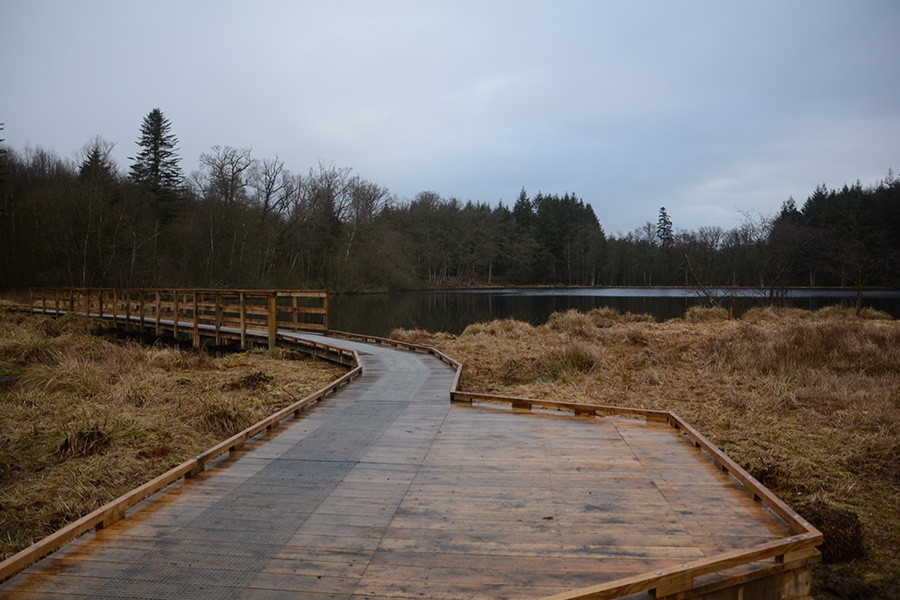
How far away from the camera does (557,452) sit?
504cm

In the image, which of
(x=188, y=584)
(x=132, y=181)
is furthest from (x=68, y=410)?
(x=132, y=181)

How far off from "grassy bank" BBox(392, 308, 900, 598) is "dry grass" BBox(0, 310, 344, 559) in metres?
3.93

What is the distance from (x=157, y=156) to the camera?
37406mm

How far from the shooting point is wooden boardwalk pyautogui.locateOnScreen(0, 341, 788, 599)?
2.83 metres

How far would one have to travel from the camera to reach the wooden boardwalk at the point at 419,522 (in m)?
2.83

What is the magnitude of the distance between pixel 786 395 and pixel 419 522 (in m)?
6.40

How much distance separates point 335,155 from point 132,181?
1879 cm

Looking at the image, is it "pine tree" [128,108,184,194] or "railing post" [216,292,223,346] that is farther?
"pine tree" [128,108,184,194]

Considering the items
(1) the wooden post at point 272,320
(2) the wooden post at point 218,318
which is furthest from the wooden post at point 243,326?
(2) the wooden post at point 218,318

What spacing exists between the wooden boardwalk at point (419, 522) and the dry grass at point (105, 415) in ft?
3.62

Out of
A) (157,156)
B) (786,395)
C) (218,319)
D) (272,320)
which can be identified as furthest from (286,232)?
(786,395)

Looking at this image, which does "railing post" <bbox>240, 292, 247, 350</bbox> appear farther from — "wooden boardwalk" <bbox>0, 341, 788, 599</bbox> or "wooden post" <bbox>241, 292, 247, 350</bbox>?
"wooden boardwalk" <bbox>0, 341, 788, 599</bbox>

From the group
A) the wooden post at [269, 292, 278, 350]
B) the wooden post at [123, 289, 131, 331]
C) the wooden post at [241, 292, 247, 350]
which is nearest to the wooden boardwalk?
the wooden post at [269, 292, 278, 350]

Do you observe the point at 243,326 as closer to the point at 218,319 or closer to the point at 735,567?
the point at 218,319
